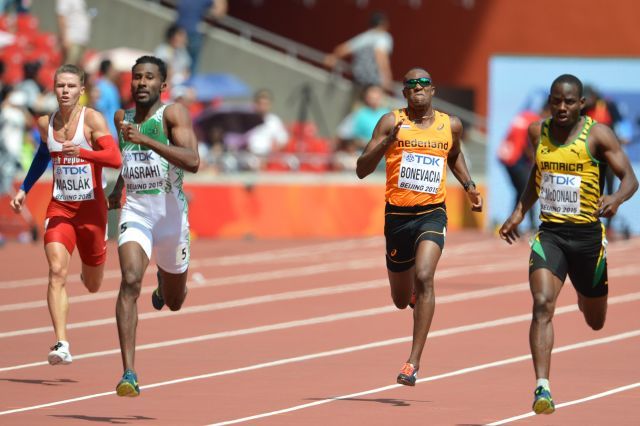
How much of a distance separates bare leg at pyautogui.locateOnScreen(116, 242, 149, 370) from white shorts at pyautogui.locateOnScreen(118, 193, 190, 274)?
0.10 m

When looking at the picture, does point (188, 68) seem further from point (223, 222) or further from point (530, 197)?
point (530, 197)

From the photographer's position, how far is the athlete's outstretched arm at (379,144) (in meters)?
11.1

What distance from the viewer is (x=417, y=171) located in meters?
11.3

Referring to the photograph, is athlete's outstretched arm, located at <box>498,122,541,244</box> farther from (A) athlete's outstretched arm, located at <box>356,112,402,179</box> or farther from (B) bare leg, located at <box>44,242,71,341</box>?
(B) bare leg, located at <box>44,242,71,341</box>

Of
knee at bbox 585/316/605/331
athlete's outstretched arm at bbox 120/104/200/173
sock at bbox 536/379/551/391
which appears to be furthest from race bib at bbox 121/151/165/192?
knee at bbox 585/316/605/331

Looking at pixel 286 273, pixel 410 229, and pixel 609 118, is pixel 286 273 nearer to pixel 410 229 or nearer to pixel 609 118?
pixel 609 118

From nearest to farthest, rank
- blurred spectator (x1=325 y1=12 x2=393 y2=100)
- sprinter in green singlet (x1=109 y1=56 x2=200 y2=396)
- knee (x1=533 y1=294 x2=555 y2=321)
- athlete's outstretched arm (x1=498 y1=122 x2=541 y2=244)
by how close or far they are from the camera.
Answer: knee (x1=533 y1=294 x2=555 y2=321) < athlete's outstretched arm (x1=498 y1=122 x2=541 y2=244) < sprinter in green singlet (x1=109 y1=56 x2=200 y2=396) < blurred spectator (x1=325 y1=12 x2=393 y2=100)

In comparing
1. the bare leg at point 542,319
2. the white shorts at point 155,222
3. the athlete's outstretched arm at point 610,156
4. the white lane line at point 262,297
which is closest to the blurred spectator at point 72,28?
the white lane line at point 262,297

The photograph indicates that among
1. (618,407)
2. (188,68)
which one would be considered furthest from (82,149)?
(188,68)

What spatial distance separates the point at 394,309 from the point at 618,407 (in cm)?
619

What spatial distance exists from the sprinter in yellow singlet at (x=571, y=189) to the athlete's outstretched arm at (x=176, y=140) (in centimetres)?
214

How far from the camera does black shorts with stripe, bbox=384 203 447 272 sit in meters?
11.4

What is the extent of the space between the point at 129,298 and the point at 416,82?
8.40 ft

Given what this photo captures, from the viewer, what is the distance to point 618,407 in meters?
10.3
